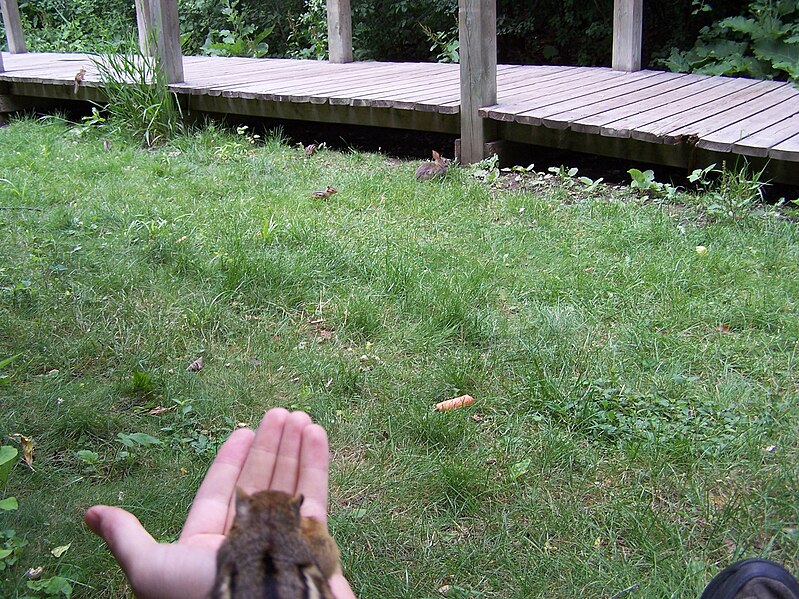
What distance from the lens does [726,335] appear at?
12.4 feet

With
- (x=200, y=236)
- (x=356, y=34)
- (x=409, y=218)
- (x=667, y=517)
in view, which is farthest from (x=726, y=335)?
(x=356, y=34)

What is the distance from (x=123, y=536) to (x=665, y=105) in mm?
6056

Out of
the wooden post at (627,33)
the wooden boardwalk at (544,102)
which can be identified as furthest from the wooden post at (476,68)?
the wooden post at (627,33)

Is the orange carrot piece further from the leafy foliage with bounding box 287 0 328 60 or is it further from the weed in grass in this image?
the leafy foliage with bounding box 287 0 328 60

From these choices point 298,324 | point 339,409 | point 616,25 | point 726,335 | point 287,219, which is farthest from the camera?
point 616,25

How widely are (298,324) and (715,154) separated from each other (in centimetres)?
339

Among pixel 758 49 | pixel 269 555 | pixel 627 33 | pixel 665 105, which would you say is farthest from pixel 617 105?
pixel 269 555

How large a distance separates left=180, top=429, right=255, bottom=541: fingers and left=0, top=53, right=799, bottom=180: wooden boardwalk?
4383 millimetres

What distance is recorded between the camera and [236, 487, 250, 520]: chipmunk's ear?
1.64 m

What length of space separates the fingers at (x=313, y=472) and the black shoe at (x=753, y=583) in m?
1.11

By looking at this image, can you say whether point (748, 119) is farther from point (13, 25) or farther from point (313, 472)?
point (13, 25)

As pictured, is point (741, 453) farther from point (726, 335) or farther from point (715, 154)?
point (715, 154)

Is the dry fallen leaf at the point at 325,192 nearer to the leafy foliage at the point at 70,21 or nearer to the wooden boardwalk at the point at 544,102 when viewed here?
the wooden boardwalk at the point at 544,102

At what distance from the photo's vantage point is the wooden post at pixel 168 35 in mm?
7863
